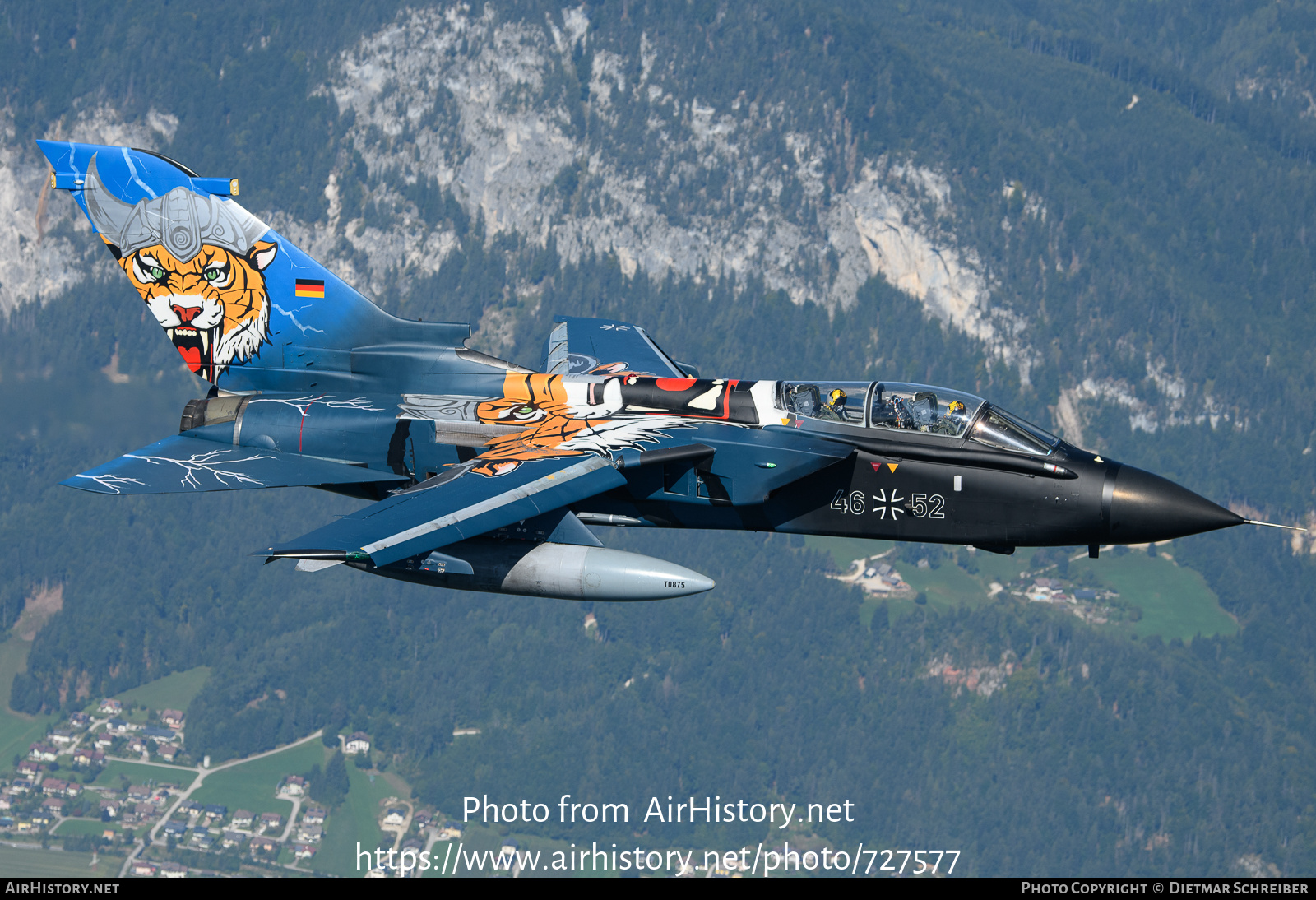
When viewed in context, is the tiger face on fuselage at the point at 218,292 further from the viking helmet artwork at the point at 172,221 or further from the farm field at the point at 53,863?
the farm field at the point at 53,863

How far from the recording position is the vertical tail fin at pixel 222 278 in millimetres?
38500

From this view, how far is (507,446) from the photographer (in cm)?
3456

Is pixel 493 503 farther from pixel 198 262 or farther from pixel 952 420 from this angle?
pixel 198 262

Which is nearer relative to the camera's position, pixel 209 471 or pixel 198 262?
pixel 209 471

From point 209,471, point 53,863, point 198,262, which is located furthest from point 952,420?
point 53,863

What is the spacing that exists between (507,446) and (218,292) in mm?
10372

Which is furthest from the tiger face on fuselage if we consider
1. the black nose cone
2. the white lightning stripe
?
the black nose cone

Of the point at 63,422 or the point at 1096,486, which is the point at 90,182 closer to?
the point at 1096,486

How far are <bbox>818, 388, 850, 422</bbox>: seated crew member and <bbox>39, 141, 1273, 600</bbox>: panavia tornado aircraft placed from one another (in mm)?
44

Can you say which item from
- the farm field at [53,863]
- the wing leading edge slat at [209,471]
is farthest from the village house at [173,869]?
Result: the wing leading edge slat at [209,471]

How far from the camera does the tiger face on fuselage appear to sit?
127 ft

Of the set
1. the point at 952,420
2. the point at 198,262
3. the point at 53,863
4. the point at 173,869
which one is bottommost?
the point at 173,869
